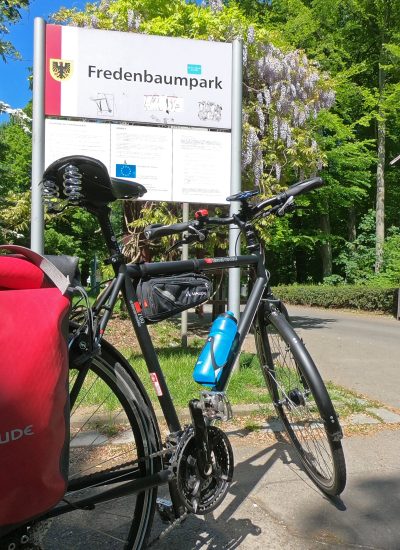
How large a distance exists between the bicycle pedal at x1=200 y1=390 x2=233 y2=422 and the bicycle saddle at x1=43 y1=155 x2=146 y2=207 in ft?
2.97

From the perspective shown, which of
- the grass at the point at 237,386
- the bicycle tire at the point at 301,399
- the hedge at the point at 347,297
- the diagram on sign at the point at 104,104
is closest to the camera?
the bicycle tire at the point at 301,399

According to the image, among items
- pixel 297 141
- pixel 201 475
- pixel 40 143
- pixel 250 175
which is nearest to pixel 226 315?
pixel 201 475

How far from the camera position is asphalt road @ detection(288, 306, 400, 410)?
6.03 metres

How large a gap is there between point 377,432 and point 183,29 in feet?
24.6

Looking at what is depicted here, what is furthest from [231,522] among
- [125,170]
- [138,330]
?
[125,170]

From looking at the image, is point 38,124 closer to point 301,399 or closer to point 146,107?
point 146,107

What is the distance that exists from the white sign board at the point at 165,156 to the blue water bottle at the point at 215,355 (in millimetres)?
3280

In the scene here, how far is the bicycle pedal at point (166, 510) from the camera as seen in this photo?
224 centimetres

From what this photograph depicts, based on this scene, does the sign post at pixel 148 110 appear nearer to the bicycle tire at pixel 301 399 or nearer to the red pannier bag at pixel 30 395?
the bicycle tire at pixel 301 399

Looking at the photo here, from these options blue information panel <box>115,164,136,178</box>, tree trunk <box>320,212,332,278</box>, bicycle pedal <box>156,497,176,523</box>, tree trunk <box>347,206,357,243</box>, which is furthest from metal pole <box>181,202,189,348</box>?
tree trunk <box>347,206,357,243</box>

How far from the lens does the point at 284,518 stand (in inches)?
109

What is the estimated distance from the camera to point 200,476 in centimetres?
229

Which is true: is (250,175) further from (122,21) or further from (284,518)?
(284,518)

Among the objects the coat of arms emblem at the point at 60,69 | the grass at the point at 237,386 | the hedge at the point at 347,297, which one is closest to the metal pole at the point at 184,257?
the grass at the point at 237,386
